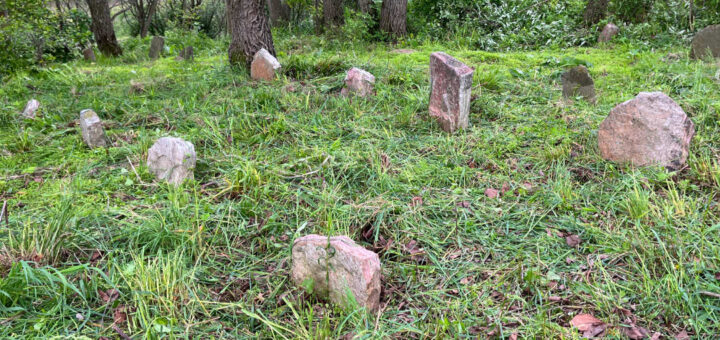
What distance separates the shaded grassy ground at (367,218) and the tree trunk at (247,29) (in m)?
1.43

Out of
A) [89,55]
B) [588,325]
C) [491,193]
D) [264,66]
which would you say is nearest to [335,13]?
[264,66]

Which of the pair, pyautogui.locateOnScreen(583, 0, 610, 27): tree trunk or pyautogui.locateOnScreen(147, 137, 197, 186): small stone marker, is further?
pyautogui.locateOnScreen(583, 0, 610, 27): tree trunk

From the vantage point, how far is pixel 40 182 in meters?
3.71

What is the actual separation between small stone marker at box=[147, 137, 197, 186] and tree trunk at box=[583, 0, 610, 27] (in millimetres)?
7804

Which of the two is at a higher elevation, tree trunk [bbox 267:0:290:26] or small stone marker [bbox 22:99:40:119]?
tree trunk [bbox 267:0:290:26]

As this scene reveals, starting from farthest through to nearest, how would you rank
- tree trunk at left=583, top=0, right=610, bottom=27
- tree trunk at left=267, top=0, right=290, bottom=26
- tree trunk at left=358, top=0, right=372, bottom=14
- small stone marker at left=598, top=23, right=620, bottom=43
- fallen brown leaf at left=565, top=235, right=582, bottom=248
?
tree trunk at left=267, top=0, right=290, bottom=26 < tree trunk at left=358, top=0, right=372, bottom=14 < tree trunk at left=583, top=0, right=610, bottom=27 < small stone marker at left=598, top=23, right=620, bottom=43 < fallen brown leaf at left=565, top=235, right=582, bottom=248

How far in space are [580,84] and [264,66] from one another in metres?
3.53

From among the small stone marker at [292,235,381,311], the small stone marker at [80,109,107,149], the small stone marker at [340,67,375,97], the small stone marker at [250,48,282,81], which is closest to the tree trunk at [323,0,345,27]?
the small stone marker at [250,48,282,81]

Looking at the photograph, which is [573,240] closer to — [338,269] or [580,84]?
[338,269]

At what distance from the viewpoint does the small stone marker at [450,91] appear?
421cm

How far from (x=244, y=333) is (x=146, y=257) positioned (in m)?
0.79

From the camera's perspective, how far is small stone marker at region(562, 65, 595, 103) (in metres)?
4.79

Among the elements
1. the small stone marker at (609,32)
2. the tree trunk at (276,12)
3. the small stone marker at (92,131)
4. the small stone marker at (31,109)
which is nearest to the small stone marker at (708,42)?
the small stone marker at (609,32)

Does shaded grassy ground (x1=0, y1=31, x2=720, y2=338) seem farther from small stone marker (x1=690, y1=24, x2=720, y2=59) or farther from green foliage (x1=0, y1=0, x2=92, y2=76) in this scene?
green foliage (x1=0, y1=0, x2=92, y2=76)
